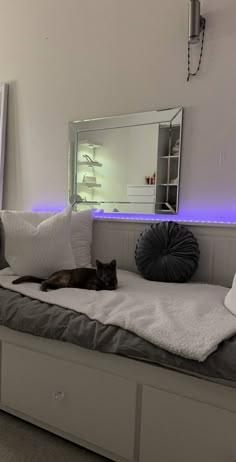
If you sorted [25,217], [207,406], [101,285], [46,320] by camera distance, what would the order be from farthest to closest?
[25,217] → [101,285] → [46,320] → [207,406]

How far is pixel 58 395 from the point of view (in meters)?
1.27

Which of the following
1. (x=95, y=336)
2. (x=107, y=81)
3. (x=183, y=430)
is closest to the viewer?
(x=183, y=430)

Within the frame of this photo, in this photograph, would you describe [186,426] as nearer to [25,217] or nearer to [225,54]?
[25,217]

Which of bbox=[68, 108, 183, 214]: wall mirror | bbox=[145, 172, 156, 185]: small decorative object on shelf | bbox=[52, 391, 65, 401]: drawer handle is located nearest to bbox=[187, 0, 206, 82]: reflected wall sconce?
bbox=[68, 108, 183, 214]: wall mirror

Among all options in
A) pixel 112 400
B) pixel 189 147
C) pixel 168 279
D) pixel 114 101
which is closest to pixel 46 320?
pixel 112 400

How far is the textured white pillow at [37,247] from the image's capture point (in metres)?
1.77

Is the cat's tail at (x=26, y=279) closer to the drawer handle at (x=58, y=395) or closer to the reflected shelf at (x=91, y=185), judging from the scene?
the drawer handle at (x=58, y=395)

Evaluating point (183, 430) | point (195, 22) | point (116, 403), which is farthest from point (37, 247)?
point (195, 22)

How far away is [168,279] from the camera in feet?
5.80

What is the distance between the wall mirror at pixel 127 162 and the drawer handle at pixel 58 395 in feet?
3.61

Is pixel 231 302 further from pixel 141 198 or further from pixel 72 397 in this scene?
pixel 141 198

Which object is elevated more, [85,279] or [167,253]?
[167,253]

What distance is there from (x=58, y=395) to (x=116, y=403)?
243 millimetres

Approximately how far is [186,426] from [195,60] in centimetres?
170
